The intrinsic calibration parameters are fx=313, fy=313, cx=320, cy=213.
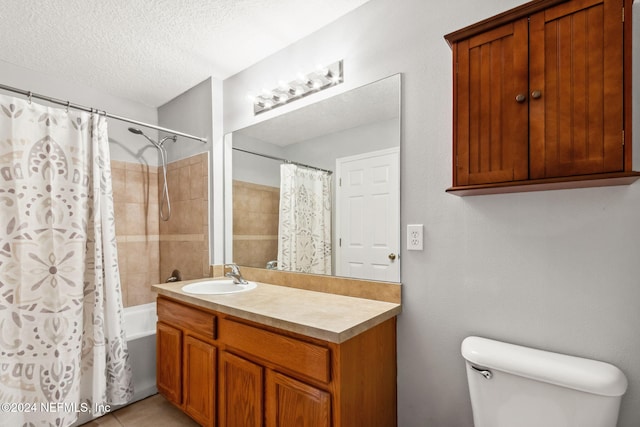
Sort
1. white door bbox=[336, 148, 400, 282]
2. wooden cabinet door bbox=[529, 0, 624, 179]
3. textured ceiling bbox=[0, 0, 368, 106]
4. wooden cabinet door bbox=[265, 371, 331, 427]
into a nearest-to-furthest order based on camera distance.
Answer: wooden cabinet door bbox=[529, 0, 624, 179]
wooden cabinet door bbox=[265, 371, 331, 427]
white door bbox=[336, 148, 400, 282]
textured ceiling bbox=[0, 0, 368, 106]

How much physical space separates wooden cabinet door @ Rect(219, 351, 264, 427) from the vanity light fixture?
1.59m

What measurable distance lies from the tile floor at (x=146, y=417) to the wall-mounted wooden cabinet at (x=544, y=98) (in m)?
2.25

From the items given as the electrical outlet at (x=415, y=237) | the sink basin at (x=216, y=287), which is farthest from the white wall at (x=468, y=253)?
the sink basin at (x=216, y=287)

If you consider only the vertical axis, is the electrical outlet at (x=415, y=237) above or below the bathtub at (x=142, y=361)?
above

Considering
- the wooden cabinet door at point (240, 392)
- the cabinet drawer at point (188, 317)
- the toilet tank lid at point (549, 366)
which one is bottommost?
the wooden cabinet door at point (240, 392)

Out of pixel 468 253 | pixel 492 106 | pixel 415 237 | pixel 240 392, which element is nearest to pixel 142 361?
pixel 240 392

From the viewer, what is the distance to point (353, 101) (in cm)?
177

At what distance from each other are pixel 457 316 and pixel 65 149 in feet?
7.60

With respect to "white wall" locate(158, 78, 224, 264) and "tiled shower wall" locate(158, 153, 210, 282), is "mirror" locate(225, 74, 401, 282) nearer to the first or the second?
"white wall" locate(158, 78, 224, 264)

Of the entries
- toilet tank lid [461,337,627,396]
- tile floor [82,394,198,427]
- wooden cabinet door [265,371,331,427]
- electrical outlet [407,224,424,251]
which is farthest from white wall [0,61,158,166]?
toilet tank lid [461,337,627,396]

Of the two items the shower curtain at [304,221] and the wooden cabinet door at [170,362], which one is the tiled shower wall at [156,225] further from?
the shower curtain at [304,221]

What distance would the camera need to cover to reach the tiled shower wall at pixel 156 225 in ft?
8.50

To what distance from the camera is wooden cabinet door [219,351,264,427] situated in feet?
4.82

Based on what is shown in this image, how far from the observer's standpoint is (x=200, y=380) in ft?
5.89
